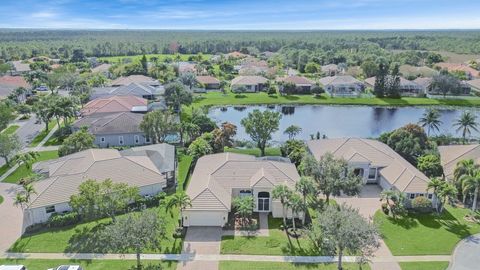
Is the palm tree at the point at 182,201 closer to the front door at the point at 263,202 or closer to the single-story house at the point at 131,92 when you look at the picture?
the front door at the point at 263,202

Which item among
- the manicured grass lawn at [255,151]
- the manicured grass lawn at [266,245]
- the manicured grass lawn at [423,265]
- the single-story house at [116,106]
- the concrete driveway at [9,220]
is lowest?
the manicured grass lawn at [423,265]

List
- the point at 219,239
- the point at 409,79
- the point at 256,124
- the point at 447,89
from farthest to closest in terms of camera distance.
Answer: the point at 409,79
the point at 447,89
the point at 256,124
the point at 219,239

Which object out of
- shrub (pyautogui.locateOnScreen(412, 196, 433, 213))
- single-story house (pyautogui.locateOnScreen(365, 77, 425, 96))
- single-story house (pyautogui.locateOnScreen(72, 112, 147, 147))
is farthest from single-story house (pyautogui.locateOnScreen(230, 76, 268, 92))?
shrub (pyautogui.locateOnScreen(412, 196, 433, 213))

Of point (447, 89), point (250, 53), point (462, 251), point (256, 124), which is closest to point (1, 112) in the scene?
point (256, 124)

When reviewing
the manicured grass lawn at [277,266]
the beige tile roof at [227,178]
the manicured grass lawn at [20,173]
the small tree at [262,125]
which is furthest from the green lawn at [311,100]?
the manicured grass lawn at [277,266]

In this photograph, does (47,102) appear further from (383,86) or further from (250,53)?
(250,53)

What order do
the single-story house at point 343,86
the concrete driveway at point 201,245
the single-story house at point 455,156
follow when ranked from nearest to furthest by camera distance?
the concrete driveway at point 201,245 < the single-story house at point 455,156 < the single-story house at point 343,86
